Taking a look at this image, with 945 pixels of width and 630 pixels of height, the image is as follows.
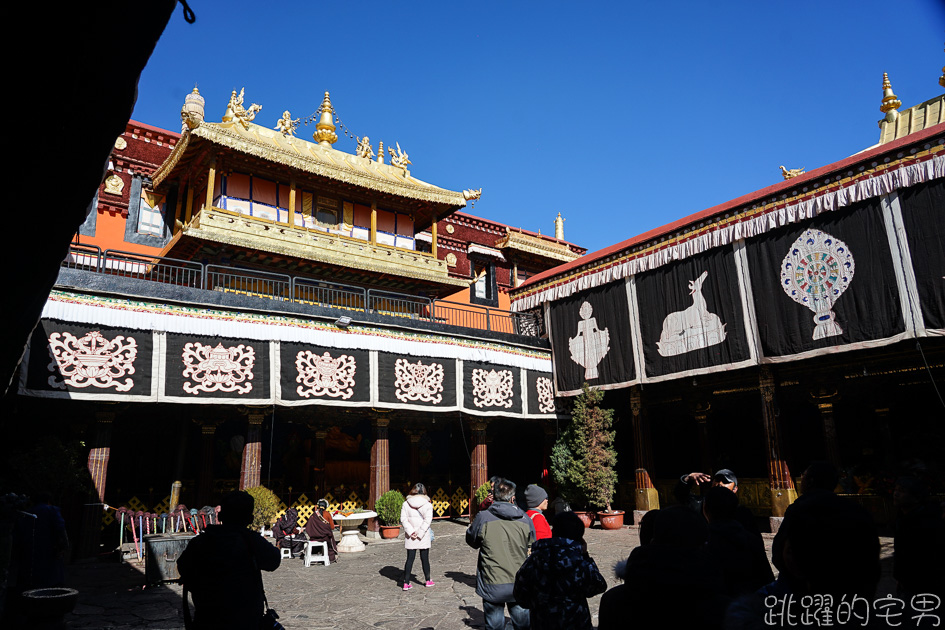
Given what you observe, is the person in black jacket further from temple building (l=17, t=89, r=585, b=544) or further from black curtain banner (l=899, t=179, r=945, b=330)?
black curtain banner (l=899, t=179, r=945, b=330)

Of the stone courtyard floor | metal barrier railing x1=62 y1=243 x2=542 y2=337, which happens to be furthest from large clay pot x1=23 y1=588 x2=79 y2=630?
metal barrier railing x1=62 y1=243 x2=542 y2=337

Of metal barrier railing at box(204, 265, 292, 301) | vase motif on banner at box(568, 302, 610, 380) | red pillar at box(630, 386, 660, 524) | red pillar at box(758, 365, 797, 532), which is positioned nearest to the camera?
red pillar at box(758, 365, 797, 532)

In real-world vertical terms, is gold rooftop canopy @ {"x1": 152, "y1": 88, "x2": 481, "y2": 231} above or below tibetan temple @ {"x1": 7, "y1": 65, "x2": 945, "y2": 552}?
above

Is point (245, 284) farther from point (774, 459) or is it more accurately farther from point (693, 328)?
point (774, 459)

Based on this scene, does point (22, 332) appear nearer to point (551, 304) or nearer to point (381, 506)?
point (381, 506)

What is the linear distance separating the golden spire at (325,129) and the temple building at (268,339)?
2.2 inches

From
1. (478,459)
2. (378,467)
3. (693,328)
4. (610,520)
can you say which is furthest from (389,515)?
(693,328)

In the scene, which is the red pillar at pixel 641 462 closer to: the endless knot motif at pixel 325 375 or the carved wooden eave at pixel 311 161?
the endless knot motif at pixel 325 375

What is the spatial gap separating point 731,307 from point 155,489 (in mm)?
16430

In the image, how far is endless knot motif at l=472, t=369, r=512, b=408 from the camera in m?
17.6

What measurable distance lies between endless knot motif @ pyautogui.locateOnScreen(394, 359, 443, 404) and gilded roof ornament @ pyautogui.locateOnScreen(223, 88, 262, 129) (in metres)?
10.1

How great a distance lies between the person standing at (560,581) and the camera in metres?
3.65

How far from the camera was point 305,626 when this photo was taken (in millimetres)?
7062

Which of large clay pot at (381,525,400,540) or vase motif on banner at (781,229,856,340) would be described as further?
large clay pot at (381,525,400,540)
